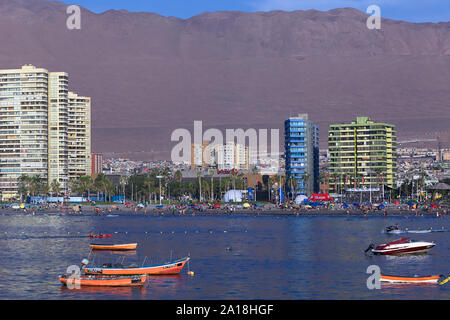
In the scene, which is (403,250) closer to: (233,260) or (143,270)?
(233,260)

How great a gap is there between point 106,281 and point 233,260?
25.8m

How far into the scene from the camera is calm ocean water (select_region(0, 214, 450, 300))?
70.2 metres

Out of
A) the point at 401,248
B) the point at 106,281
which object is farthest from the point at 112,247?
the point at 401,248

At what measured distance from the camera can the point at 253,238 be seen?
128 m

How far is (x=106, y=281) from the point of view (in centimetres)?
7238

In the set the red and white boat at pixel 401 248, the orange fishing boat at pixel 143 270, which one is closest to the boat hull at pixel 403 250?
the red and white boat at pixel 401 248

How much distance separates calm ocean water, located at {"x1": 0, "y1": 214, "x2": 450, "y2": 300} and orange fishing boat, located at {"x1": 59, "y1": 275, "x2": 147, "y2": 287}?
869 millimetres

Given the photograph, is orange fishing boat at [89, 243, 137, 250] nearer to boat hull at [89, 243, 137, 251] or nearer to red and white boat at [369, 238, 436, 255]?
boat hull at [89, 243, 137, 251]

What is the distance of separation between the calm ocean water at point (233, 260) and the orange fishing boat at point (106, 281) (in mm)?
869

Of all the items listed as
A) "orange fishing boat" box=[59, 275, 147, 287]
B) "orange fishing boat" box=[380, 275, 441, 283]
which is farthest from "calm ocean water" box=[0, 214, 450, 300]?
"orange fishing boat" box=[380, 275, 441, 283]

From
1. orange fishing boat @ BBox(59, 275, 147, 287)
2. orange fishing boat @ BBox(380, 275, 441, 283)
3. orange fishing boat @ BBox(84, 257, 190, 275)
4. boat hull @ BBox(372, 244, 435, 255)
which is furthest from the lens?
boat hull @ BBox(372, 244, 435, 255)
